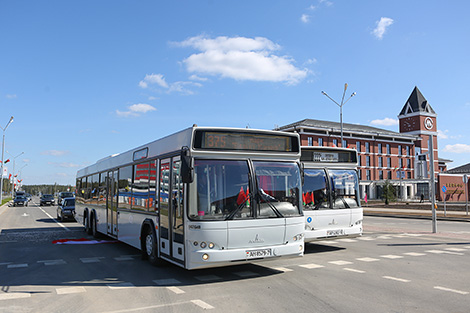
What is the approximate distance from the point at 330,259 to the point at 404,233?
26.2 feet

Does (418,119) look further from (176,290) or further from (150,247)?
(176,290)

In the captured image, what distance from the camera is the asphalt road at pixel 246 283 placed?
234 inches

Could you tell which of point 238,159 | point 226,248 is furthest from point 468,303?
point 238,159

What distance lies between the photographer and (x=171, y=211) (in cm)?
A: 772

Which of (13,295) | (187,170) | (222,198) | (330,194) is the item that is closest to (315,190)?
(330,194)

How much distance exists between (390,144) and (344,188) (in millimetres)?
81775

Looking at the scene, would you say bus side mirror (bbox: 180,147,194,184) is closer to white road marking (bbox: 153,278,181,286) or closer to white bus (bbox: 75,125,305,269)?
white bus (bbox: 75,125,305,269)

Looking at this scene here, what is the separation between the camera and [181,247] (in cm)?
730

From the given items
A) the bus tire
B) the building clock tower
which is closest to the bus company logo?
the bus tire

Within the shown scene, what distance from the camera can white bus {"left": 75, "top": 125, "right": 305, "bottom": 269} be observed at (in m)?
7.03

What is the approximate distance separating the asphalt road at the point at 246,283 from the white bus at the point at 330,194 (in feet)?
2.32

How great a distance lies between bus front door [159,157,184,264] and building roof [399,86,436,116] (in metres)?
97.1

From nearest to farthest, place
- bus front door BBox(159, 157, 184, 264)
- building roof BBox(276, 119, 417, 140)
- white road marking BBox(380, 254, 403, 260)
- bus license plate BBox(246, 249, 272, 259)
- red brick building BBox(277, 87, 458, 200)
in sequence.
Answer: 1. bus license plate BBox(246, 249, 272, 259)
2. bus front door BBox(159, 157, 184, 264)
3. white road marking BBox(380, 254, 403, 260)
4. building roof BBox(276, 119, 417, 140)
5. red brick building BBox(277, 87, 458, 200)

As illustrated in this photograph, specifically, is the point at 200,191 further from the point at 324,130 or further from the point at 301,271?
the point at 324,130
